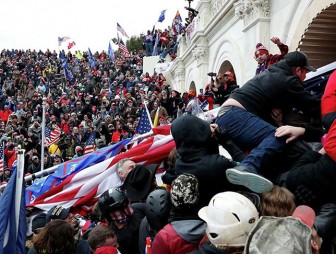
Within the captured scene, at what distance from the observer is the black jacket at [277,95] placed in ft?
10.9

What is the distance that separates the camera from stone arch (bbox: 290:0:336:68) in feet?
31.3

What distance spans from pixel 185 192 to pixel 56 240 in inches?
37.9

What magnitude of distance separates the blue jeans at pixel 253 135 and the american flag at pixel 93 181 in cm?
239

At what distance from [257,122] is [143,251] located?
1.46 meters

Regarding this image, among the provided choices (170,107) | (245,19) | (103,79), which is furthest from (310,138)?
(103,79)

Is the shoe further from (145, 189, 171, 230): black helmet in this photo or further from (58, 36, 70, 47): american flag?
(58, 36, 70, 47): american flag

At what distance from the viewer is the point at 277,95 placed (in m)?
3.39

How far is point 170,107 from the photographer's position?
1642 centimetres

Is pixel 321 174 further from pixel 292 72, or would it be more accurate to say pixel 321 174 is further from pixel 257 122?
pixel 292 72

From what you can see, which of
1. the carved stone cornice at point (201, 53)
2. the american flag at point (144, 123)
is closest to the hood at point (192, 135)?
the american flag at point (144, 123)

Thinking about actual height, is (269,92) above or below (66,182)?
above

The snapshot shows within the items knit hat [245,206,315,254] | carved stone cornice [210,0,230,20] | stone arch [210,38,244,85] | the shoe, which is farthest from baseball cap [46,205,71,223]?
carved stone cornice [210,0,230,20]

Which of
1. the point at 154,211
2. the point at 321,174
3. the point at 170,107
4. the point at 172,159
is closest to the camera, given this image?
the point at 321,174

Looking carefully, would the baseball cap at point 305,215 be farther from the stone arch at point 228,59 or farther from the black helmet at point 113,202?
the stone arch at point 228,59
